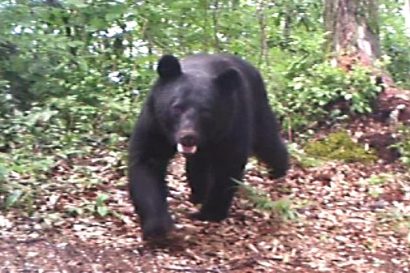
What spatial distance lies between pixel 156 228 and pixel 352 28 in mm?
4036

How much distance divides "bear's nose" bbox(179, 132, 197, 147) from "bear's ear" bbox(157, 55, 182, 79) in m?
0.44

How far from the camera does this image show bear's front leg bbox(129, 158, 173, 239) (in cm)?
468

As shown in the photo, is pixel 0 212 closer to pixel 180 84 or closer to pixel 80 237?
pixel 80 237

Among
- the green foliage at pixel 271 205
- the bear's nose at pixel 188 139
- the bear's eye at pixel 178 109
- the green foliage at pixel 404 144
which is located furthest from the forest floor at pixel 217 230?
the bear's eye at pixel 178 109

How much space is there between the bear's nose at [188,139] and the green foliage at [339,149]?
2.49 meters

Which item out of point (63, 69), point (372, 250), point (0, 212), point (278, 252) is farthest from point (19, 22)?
point (372, 250)

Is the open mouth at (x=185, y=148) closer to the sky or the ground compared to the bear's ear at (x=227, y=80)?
closer to the ground

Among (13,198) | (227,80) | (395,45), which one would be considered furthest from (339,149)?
(395,45)

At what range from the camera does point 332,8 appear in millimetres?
8086

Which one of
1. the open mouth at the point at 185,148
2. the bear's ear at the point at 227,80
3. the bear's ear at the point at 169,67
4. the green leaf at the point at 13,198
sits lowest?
the green leaf at the point at 13,198

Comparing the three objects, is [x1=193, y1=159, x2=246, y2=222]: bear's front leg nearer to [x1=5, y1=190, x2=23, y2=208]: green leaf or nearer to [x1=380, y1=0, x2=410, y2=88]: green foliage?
[x1=5, y1=190, x2=23, y2=208]: green leaf

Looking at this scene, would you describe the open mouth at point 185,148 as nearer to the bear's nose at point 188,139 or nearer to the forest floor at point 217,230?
the bear's nose at point 188,139

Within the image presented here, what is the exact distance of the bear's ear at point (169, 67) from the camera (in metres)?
4.82

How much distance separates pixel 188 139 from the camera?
460 cm
